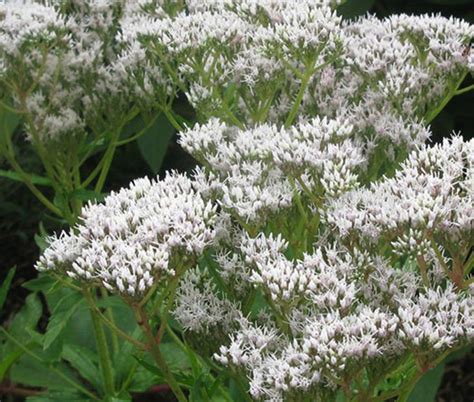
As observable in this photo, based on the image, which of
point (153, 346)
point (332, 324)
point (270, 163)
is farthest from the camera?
point (270, 163)

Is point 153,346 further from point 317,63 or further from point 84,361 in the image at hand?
point 84,361

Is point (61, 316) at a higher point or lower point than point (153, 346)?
higher

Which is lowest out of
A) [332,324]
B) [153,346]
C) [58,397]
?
[332,324]

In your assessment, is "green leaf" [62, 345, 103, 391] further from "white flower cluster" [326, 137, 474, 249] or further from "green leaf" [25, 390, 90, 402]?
"white flower cluster" [326, 137, 474, 249]

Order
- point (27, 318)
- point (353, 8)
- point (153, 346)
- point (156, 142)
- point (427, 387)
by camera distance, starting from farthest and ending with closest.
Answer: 1. point (156, 142)
2. point (353, 8)
3. point (27, 318)
4. point (427, 387)
5. point (153, 346)

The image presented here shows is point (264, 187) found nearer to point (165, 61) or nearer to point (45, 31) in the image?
point (165, 61)

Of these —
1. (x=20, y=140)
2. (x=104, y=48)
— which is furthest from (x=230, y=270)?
(x=20, y=140)

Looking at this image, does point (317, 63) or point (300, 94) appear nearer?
point (300, 94)

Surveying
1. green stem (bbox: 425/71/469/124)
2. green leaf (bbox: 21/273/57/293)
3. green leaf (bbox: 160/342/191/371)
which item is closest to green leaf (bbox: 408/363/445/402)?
green leaf (bbox: 160/342/191/371)

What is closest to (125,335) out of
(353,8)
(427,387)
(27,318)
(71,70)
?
(71,70)
